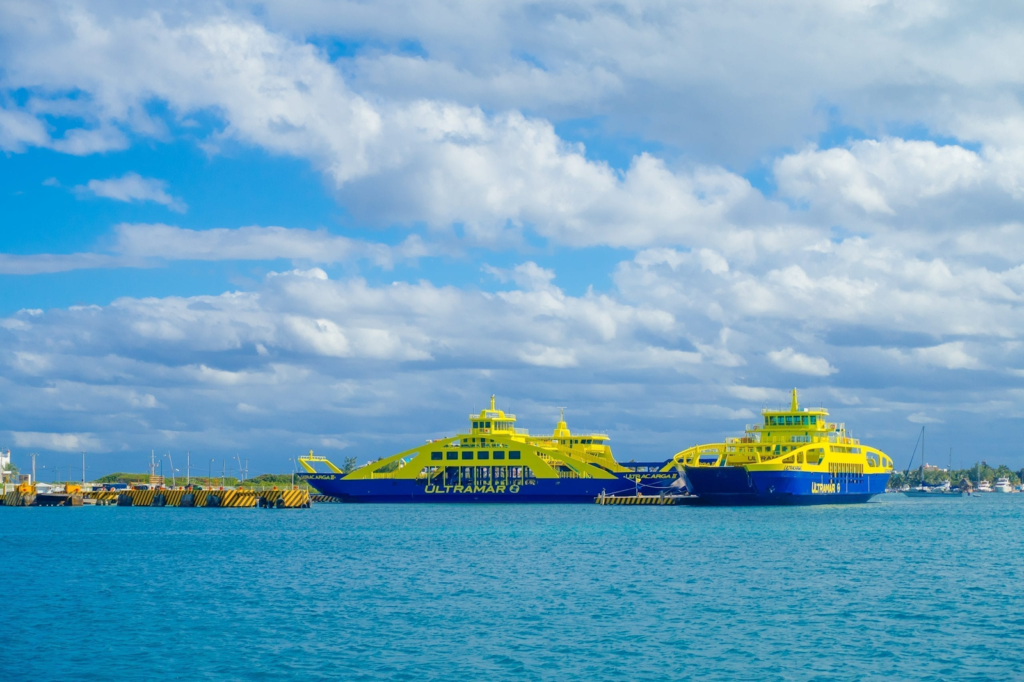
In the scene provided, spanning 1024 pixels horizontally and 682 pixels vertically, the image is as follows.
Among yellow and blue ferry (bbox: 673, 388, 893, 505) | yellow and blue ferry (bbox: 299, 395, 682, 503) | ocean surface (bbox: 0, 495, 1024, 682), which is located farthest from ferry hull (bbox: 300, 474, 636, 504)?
ocean surface (bbox: 0, 495, 1024, 682)

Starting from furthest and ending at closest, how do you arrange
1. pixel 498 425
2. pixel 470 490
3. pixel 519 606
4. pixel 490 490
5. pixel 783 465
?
1. pixel 498 425
2. pixel 470 490
3. pixel 490 490
4. pixel 783 465
5. pixel 519 606

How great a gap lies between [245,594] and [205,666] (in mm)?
12488

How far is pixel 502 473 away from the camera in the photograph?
11838 cm

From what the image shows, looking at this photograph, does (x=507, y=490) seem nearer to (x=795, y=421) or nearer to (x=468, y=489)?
(x=468, y=489)

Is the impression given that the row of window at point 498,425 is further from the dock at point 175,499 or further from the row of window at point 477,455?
the dock at point 175,499

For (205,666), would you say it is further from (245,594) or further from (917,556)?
(917,556)

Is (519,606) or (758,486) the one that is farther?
(758,486)

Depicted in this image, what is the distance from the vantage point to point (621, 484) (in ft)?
376

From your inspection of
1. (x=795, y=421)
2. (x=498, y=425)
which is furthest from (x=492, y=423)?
(x=795, y=421)

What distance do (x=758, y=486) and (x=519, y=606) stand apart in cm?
6592

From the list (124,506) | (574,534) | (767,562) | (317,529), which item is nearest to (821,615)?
(767,562)

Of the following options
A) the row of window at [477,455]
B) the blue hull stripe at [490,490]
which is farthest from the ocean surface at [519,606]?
the row of window at [477,455]

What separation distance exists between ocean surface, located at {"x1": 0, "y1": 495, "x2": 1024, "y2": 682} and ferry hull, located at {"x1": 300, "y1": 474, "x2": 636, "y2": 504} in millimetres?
48763

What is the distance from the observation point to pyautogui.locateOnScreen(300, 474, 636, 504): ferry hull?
115 meters
